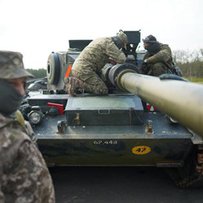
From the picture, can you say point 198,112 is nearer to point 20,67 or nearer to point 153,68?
point 20,67

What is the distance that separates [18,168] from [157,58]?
5.16 metres

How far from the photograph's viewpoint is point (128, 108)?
5.72 m

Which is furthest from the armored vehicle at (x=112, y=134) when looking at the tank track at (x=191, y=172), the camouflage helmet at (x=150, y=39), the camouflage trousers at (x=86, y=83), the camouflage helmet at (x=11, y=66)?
the camouflage helmet at (x=11, y=66)

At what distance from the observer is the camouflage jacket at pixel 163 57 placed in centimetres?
701

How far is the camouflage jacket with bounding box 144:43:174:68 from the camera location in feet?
23.0

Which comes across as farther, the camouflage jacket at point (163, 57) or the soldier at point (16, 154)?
the camouflage jacket at point (163, 57)

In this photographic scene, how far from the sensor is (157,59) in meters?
7.01

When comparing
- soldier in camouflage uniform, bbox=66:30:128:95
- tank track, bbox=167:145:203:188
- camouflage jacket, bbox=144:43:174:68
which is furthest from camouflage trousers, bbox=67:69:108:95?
tank track, bbox=167:145:203:188

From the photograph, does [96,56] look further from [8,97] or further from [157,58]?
[8,97]

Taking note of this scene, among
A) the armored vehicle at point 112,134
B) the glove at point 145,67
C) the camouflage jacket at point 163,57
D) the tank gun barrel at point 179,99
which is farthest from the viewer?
the glove at point 145,67

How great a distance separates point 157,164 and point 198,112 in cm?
410

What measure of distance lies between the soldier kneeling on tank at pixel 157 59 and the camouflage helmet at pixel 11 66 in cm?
489

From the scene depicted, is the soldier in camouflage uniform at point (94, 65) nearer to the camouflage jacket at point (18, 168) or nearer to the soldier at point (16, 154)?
the soldier at point (16, 154)

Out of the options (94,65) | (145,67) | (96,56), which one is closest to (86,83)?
(94,65)
